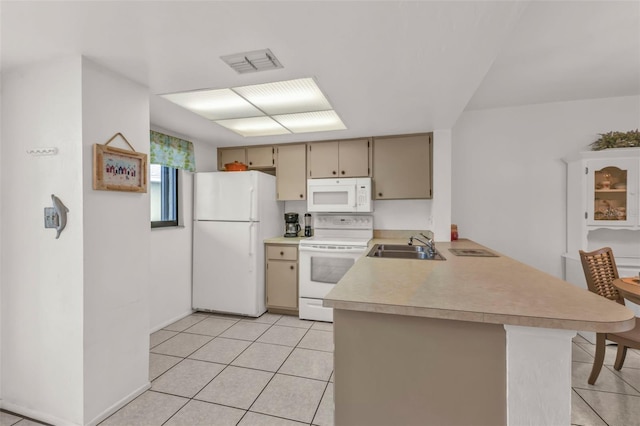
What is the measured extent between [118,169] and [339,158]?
2.39 m

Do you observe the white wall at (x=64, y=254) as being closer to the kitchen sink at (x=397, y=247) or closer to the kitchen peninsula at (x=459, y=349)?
the kitchen peninsula at (x=459, y=349)

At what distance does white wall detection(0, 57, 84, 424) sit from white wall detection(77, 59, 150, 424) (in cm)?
5

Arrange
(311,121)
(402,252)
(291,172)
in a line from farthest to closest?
(291,172) → (311,121) → (402,252)

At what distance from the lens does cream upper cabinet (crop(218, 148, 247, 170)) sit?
4.00 m

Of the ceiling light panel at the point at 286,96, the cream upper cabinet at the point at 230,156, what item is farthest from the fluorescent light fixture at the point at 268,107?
the cream upper cabinet at the point at 230,156

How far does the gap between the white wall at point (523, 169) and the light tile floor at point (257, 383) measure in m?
1.12

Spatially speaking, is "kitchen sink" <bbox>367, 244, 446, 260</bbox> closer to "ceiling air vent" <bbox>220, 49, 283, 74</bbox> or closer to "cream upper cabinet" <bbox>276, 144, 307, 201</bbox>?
"cream upper cabinet" <bbox>276, 144, 307, 201</bbox>

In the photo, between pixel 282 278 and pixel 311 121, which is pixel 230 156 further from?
pixel 282 278

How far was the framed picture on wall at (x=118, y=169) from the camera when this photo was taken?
1.73 metres

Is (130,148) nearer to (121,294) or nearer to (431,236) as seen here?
(121,294)

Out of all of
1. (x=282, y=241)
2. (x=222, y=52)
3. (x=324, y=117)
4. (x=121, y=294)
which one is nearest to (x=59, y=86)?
(x=222, y=52)

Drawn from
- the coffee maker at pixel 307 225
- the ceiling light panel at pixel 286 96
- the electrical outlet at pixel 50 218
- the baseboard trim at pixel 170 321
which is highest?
the ceiling light panel at pixel 286 96

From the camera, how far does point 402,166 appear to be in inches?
136

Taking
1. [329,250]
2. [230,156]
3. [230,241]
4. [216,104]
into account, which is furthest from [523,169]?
[230,156]
